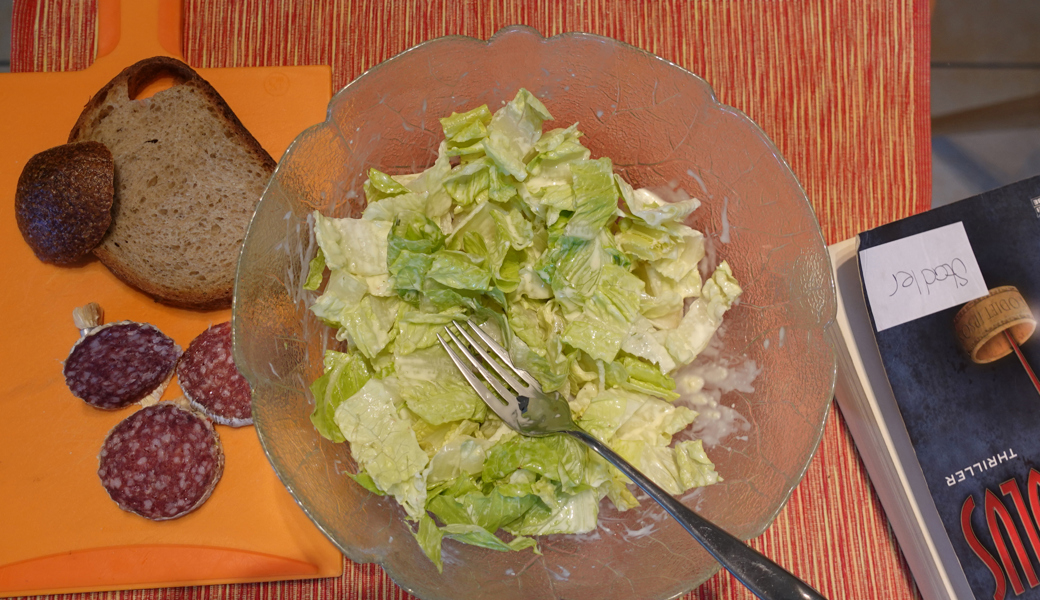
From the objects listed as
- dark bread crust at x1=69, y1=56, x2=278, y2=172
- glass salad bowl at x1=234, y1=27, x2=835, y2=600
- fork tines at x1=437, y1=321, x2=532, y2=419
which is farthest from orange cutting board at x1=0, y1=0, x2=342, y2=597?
fork tines at x1=437, y1=321, x2=532, y2=419

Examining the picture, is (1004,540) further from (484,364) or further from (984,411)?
(484,364)

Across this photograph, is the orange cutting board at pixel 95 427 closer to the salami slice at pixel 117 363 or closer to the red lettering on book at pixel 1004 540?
the salami slice at pixel 117 363

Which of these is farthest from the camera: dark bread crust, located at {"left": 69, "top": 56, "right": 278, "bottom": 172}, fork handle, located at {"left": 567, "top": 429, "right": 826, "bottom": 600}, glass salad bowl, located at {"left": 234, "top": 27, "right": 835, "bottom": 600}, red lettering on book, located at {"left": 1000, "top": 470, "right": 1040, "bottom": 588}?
dark bread crust, located at {"left": 69, "top": 56, "right": 278, "bottom": 172}

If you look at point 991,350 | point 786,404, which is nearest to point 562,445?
point 786,404

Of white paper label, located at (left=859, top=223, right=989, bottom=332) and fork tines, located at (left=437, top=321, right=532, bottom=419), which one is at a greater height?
A: white paper label, located at (left=859, top=223, right=989, bottom=332)

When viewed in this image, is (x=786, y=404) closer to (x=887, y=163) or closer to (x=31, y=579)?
(x=887, y=163)

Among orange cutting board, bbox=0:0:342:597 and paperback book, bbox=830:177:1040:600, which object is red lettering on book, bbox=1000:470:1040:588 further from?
orange cutting board, bbox=0:0:342:597
